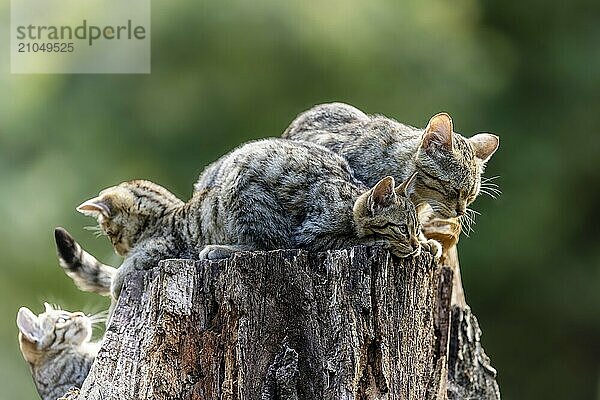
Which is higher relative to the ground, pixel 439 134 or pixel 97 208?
pixel 439 134

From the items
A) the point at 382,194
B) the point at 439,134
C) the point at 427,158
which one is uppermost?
the point at 439,134

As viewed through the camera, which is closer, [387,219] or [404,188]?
[387,219]

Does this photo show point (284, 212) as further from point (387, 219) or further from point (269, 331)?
point (269, 331)

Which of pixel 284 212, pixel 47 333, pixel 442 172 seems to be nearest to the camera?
pixel 284 212

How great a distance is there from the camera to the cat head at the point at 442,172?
568 centimetres

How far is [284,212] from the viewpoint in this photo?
5.28 meters

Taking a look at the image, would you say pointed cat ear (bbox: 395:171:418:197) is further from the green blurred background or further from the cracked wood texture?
the green blurred background

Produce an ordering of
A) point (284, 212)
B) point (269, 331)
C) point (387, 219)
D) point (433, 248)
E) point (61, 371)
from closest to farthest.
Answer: point (269, 331) → point (387, 219) → point (284, 212) → point (433, 248) → point (61, 371)

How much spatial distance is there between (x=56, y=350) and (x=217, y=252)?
1812mm

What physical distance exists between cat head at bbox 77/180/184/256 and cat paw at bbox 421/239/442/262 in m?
1.34

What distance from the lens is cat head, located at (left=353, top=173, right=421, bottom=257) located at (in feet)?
16.6

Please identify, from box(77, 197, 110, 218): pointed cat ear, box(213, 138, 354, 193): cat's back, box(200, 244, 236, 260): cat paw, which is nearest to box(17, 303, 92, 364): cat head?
box(77, 197, 110, 218): pointed cat ear

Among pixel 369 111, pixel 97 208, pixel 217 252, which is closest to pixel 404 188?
pixel 217 252

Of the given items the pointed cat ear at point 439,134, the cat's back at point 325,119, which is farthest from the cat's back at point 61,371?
the pointed cat ear at point 439,134
